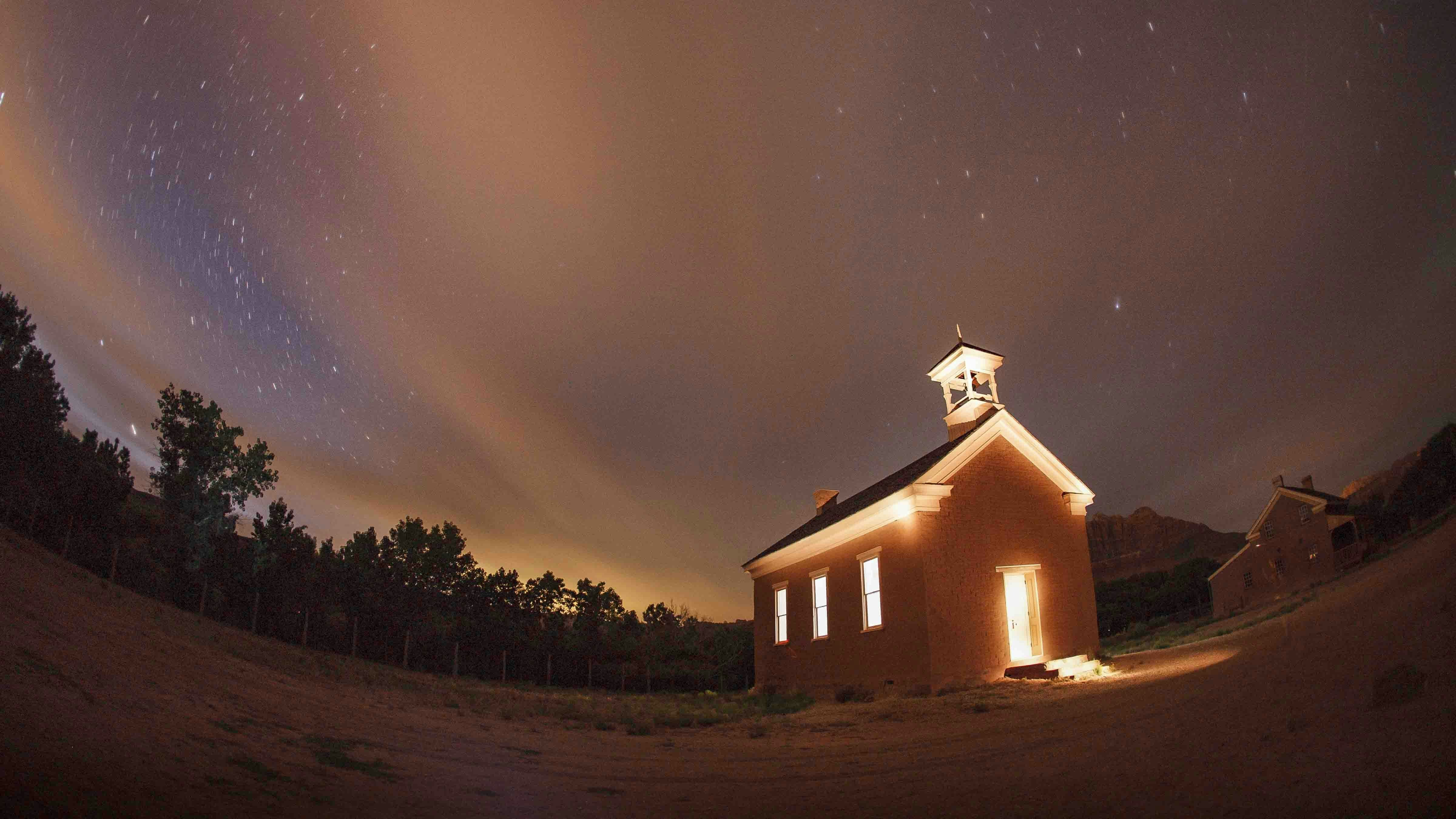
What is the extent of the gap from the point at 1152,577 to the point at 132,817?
6584 centimetres

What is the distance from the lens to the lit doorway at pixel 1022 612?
17.9m

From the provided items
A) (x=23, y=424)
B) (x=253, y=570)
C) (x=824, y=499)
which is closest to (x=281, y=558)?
(x=253, y=570)

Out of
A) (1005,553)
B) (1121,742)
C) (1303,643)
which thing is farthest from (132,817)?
(1005,553)

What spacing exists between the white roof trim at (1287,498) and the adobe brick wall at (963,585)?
28.1 meters

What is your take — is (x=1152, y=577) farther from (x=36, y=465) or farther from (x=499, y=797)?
(x=36, y=465)

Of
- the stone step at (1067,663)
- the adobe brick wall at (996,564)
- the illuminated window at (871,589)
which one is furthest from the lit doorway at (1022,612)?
the illuminated window at (871,589)

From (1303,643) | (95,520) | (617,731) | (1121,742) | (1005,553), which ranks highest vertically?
(95,520)

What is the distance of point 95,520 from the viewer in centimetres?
4012

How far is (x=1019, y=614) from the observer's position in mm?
18438

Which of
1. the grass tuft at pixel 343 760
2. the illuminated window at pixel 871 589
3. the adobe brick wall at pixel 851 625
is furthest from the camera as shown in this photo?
the illuminated window at pixel 871 589

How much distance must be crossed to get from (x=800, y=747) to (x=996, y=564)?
10078 mm

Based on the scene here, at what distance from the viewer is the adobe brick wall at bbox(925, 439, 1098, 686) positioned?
16.8 metres

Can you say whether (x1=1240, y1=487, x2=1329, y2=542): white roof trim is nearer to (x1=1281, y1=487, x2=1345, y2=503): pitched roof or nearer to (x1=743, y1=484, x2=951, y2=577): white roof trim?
(x1=1281, y1=487, x2=1345, y2=503): pitched roof

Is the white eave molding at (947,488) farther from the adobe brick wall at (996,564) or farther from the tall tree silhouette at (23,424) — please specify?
the tall tree silhouette at (23,424)
